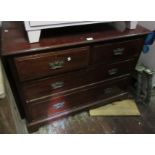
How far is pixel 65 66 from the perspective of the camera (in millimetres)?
1047

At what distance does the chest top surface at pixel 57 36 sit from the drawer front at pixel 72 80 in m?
0.25

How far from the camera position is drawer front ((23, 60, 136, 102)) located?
108 cm

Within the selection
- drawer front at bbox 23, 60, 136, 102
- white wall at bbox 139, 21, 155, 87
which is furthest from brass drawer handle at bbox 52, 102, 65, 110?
white wall at bbox 139, 21, 155, 87

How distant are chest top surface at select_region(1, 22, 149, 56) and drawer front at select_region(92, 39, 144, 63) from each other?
0.07 metres

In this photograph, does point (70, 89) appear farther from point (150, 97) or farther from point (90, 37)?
point (150, 97)

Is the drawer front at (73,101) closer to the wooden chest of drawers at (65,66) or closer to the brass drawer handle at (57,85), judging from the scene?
the wooden chest of drawers at (65,66)

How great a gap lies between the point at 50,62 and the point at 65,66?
0.11m

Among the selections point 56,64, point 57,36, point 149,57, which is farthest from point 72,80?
point 149,57

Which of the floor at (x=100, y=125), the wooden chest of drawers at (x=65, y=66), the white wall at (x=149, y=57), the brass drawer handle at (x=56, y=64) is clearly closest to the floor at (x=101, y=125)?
the floor at (x=100, y=125)

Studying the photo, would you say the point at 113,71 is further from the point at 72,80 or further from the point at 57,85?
the point at 57,85

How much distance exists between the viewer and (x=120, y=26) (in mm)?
1152

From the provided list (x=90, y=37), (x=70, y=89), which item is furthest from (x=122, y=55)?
(x=70, y=89)
